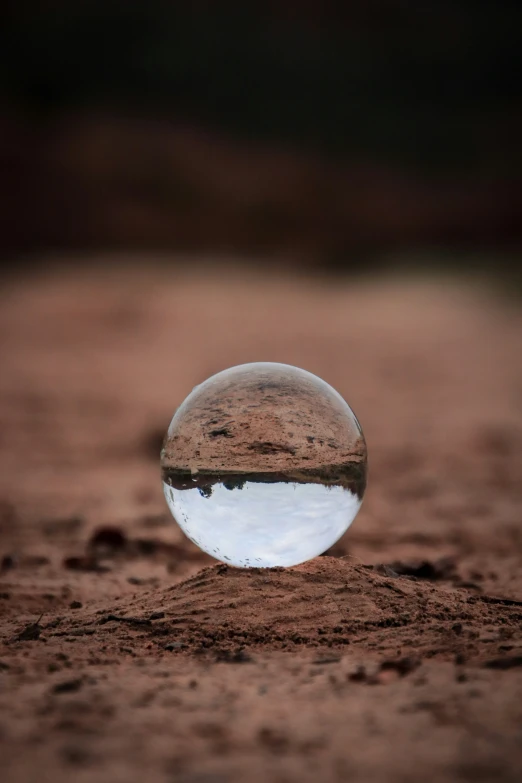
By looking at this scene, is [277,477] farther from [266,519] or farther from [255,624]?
[255,624]

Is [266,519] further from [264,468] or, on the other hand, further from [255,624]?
[255,624]

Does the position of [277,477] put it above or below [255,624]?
above

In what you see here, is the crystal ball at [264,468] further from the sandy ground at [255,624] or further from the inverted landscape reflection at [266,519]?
the sandy ground at [255,624]

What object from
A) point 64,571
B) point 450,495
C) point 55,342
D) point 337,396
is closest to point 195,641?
point 337,396

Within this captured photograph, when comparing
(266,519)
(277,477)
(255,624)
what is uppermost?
(277,477)

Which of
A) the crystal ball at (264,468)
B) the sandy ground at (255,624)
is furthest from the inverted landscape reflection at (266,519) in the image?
the sandy ground at (255,624)

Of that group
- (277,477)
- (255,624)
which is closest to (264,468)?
(277,477)
